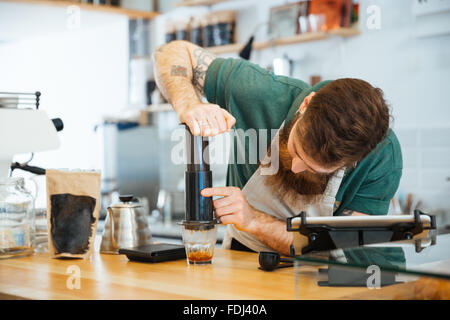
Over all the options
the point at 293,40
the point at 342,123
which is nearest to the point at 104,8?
the point at 293,40

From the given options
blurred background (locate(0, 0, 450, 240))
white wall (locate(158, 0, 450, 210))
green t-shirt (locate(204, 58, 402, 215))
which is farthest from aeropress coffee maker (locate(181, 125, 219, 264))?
white wall (locate(158, 0, 450, 210))

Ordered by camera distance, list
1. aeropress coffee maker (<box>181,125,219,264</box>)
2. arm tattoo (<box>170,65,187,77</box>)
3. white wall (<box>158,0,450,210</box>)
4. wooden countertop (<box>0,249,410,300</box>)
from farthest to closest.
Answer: white wall (<box>158,0,450,210</box>) < arm tattoo (<box>170,65,187,77</box>) < aeropress coffee maker (<box>181,125,219,264</box>) < wooden countertop (<box>0,249,410,300</box>)

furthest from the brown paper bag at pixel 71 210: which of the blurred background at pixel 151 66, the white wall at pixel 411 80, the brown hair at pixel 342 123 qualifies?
the white wall at pixel 411 80

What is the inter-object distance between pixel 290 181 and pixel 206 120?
41cm

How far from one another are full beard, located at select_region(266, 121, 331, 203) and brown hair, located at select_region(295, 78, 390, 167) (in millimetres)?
228

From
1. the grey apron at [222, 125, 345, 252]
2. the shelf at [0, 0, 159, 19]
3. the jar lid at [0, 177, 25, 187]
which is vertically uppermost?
the shelf at [0, 0, 159, 19]

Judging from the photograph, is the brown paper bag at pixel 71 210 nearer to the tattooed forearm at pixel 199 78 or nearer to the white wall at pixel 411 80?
the tattooed forearm at pixel 199 78

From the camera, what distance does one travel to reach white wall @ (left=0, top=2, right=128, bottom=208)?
4.71 m

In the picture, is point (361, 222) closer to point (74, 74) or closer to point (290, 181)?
point (290, 181)

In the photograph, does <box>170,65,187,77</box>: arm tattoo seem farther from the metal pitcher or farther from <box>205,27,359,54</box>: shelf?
<box>205,27,359,54</box>: shelf

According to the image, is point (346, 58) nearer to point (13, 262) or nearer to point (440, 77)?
point (440, 77)

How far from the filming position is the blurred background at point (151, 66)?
3.28 m

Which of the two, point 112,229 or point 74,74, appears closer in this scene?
point 112,229

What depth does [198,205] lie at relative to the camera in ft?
4.75
